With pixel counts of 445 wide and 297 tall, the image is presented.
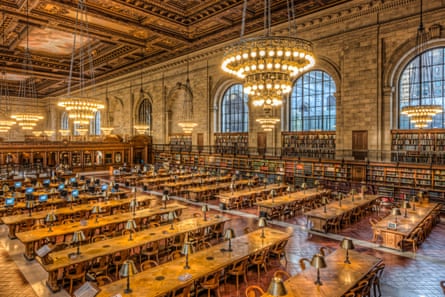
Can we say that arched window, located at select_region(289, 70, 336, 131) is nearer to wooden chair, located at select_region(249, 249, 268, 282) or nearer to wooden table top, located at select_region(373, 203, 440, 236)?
wooden table top, located at select_region(373, 203, 440, 236)

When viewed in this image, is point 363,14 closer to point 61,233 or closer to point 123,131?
point 61,233

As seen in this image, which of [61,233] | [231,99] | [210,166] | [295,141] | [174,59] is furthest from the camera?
[174,59]

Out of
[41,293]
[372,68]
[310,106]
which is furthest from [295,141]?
[41,293]

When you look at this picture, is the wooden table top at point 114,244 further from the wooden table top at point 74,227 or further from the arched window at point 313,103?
the arched window at point 313,103

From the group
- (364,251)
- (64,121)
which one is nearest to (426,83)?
(364,251)

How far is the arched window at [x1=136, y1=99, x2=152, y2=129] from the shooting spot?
30141 mm

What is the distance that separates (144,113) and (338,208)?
24817 millimetres

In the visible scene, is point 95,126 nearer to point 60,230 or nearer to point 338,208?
point 60,230

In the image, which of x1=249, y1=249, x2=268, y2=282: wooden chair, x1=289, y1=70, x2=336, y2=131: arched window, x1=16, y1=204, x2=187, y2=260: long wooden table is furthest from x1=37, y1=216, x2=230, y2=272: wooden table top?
x1=289, y1=70, x2=336, y2=131: arched window

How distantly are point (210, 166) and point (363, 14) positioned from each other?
504 inches

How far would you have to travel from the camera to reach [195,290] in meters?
5.12

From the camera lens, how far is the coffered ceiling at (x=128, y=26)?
47.4 ft

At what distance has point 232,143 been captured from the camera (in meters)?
21.8

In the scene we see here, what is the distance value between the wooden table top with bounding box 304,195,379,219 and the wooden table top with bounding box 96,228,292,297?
2767 millimetres
